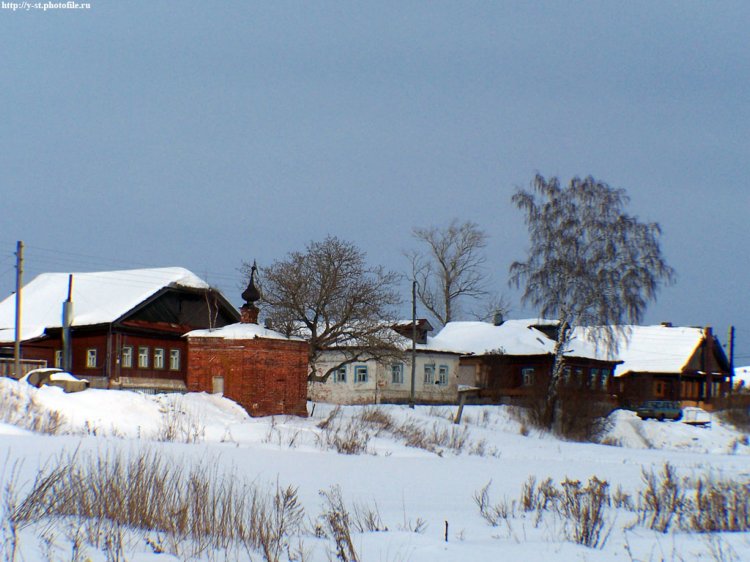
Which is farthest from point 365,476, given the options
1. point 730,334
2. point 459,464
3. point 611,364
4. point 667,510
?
point 730,334

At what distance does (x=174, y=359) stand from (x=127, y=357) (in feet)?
11.0

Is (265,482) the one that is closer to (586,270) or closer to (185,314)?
(586,270)

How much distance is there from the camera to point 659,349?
66.0 m

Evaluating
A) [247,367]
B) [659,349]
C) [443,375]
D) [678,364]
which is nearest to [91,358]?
[247,367]

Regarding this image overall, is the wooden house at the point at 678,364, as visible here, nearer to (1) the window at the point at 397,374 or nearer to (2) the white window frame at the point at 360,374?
(1) the window at the point at 397,374

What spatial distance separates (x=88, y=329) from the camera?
43.2 m

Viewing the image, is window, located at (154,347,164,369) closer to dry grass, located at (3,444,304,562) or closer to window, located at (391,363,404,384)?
window, located at (391,363,404,384)

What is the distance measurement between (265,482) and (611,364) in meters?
45.2

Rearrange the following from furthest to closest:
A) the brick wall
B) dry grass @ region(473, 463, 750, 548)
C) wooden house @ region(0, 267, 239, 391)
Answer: wooden house @ region(0, 267, 239, 391), the brick wall, dry grass @ region(473, 463, 750, 548)

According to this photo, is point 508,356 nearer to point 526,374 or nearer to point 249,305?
point 526,374

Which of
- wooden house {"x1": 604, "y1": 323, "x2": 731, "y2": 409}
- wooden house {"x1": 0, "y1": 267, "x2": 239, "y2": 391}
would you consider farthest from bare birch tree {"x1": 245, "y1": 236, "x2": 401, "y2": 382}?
wooden house {"x1": 604, "y1": 323, "x2": 731, "y2": 409}

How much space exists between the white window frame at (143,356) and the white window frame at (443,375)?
1717cm

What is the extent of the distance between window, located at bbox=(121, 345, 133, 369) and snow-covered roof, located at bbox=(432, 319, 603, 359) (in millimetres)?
18348

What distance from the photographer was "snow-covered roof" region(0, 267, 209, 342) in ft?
142
